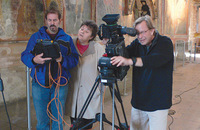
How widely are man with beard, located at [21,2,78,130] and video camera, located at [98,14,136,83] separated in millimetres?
665

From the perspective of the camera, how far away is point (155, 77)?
89.0 inches

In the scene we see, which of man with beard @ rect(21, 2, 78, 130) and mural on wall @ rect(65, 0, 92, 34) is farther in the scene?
mural on wall @ rect(65, 0, 92, 34)

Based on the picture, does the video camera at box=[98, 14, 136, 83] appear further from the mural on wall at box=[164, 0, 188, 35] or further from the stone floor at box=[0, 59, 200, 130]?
the mural on wall at box=[164, 0, 188, 35]

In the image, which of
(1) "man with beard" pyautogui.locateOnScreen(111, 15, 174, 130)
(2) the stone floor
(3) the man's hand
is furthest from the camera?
(2) the stone floor

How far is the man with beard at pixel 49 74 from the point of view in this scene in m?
2.56

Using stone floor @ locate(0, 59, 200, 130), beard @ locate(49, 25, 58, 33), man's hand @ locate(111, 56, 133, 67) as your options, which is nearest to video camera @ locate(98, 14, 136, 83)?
man's hand @ locate(111, 56, 133, 67)

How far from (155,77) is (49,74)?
1.17 metres

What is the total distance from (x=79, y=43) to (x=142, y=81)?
1010 mm

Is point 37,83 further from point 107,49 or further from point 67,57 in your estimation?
point 107,49

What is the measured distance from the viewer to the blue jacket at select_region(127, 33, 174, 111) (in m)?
2.12

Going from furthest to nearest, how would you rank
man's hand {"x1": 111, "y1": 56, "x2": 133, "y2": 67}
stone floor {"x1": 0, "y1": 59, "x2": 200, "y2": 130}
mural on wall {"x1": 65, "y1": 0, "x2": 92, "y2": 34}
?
mural on wall {"x1": 65, "y1": 0, "x2": 92, "y2": 34}
stone floor {"x1": 0, "y1": 59, "x2": 200, "y2": 130}
man's hand {"x1": 111, "y1": 56, "x2": 133, "y2": 67}

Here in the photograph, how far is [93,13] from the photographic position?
7.09m

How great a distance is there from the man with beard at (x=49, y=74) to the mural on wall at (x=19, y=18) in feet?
6.81

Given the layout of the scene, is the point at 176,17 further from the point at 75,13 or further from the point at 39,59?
the point at 39,59
